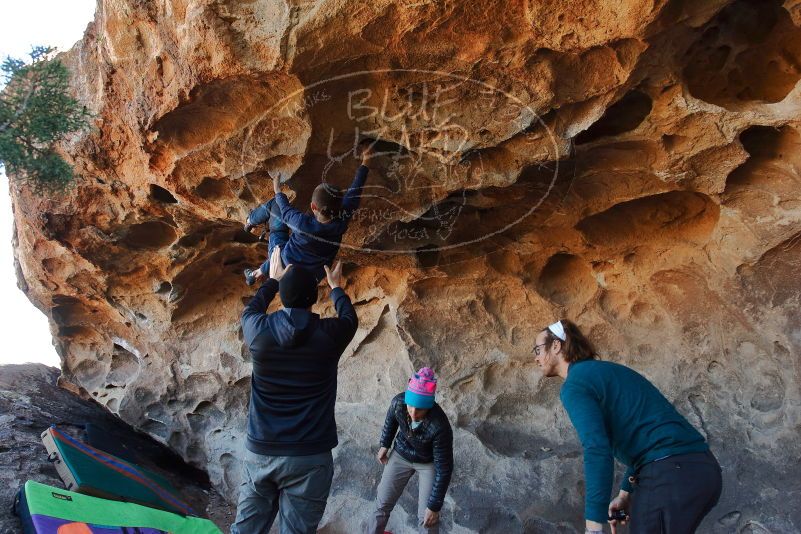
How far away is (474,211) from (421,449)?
167cm

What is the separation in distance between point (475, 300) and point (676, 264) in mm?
1468

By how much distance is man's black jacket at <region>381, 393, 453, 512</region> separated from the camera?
3572 millimetres

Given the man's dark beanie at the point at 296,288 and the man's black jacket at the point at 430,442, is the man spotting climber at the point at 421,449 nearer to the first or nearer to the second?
the man's black jacket at the point at 430,442

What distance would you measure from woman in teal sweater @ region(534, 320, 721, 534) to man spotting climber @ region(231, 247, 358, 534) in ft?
3.42

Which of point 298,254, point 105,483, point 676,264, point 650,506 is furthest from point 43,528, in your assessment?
point 676,264

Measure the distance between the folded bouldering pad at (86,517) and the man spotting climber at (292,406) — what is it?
780 mm

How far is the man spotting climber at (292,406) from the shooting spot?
2.72 metres

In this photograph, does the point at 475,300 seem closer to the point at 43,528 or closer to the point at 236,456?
the point at 236,456

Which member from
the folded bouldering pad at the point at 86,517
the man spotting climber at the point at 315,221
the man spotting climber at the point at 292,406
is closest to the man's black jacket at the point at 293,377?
the man spotting climber at the point at 292,406

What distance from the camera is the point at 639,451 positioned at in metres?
2.32

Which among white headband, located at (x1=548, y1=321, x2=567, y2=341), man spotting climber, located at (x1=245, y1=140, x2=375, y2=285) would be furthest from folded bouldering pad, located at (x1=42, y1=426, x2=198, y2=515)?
white headband, located at (x1=548, y1=321, x2=567, y2=341)

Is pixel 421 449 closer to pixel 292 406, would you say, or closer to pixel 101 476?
pixel 292 406

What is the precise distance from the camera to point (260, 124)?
3619mm

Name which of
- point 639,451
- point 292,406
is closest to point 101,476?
point 292,406
